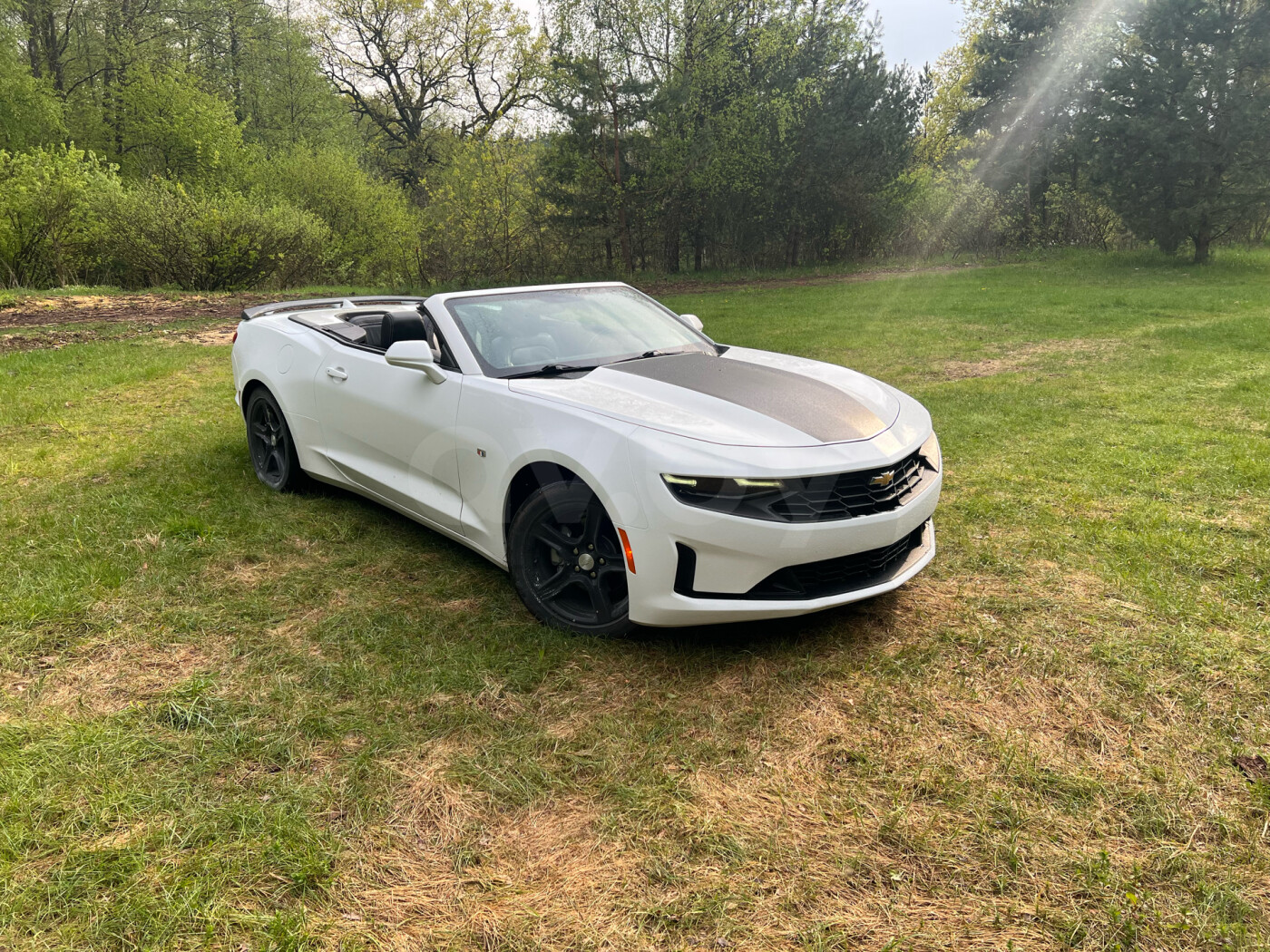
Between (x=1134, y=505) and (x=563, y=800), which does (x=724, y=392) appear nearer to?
(x=563, y=800)

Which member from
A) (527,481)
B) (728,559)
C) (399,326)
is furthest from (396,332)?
(728,559)

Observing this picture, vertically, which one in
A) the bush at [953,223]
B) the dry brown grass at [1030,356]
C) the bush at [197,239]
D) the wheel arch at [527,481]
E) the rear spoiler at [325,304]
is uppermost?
the bush at [953,223]

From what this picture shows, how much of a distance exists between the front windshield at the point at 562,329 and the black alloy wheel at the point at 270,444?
1754 millimetres

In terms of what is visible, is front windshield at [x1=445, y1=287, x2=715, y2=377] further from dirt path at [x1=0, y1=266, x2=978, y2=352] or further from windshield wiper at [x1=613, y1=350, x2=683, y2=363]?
dirt path at [x1=0, y1=266, x2=978, y2=352]

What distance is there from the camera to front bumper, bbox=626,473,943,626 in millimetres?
2783

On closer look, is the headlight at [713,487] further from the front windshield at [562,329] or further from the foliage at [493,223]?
the foliage at [493,223]

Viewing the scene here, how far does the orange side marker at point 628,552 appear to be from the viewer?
9.52 feet

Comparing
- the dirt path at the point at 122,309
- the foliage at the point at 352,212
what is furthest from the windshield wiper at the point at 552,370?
the foliage at the point at 352,212

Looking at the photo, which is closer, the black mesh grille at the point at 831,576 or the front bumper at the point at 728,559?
the front bumper at the point at 728,559

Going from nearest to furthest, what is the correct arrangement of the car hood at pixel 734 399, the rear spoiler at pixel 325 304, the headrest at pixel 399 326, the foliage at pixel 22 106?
the car hood at pixel 734 399
the headrest at pixel 399 326
the rear spoiler at pixel 325 304
the foliage at pixel 22 106

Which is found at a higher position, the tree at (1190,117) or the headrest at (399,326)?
the tree at (1190,117)

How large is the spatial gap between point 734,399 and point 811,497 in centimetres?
64

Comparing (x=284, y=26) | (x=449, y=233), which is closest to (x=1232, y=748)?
(x=449, y=233)

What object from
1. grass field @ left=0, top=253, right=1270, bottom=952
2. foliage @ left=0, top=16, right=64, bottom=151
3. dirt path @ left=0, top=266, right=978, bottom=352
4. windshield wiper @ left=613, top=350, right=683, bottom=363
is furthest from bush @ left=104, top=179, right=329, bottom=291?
windshield wiper @ left=613, top=350, right=683, bottom=363
